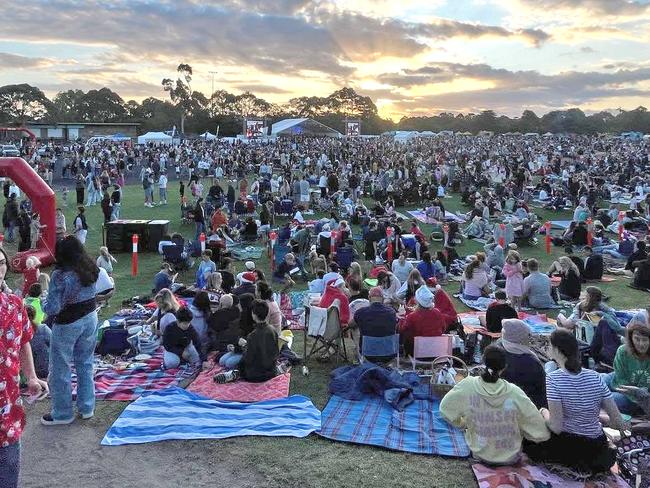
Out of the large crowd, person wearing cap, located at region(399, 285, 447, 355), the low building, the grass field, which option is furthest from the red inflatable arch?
the low building

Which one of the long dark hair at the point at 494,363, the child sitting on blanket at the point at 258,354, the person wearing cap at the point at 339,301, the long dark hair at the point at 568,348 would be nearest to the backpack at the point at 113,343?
the child sitting on blanket at the point at 258,354

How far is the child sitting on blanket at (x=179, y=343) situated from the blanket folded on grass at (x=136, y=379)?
0.33 feet

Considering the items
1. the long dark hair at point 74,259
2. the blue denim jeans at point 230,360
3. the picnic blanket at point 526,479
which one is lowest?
the picnic blanket at point 526,479

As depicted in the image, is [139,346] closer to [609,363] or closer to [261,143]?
[609,363]

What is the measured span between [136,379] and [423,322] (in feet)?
12.1

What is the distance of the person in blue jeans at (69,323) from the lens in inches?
213

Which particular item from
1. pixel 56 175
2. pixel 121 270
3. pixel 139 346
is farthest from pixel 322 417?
pixel 56 175

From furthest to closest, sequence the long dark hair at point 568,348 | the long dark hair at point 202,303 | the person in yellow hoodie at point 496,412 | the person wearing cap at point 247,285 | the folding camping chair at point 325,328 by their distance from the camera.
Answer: the person wearing cap at point 247,285 → the long dark hair at point 202,303 → the folding camping chair at point 325,328 → the person in yellow hoodie at point 496,412 → the long dark hair at point 568,348

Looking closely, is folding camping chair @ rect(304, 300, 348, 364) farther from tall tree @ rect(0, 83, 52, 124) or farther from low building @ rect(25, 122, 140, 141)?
tall tree @ rect(0, 83, 52, 124)

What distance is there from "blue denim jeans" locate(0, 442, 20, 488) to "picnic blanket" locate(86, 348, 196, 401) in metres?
3.64

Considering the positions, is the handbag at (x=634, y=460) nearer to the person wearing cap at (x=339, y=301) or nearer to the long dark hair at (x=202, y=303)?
the person wearing cap at (x=339, y=301)

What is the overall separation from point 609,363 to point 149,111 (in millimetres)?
94753

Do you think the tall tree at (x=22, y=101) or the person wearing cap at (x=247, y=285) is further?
the tall tree at (x=22, y=101)

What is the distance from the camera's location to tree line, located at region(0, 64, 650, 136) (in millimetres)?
84250
